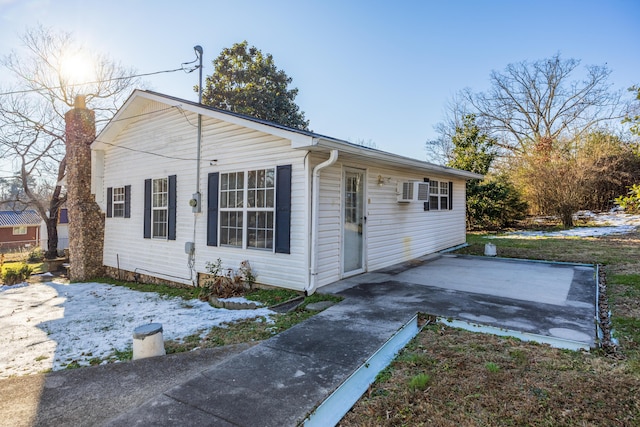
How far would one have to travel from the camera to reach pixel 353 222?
657 cm

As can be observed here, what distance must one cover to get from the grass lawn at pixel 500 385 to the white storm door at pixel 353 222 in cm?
270

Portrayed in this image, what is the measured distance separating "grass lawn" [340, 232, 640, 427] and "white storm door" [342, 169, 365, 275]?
270 centimetres

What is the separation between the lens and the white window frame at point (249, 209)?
6.03 meters

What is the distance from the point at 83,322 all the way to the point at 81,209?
5.58 meters

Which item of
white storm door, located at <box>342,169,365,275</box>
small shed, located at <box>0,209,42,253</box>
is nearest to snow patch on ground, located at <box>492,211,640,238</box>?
white storm door, located at <box>342,169,365,275</box>

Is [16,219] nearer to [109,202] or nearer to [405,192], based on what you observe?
[109,202]

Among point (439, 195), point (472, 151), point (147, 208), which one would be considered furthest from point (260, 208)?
point (472, 151)

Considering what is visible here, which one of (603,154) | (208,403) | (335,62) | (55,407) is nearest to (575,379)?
(208,403)

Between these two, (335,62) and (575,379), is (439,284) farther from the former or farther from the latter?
(335,62)

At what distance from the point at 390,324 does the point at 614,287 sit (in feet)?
14.6

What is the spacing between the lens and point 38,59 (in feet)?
53.9

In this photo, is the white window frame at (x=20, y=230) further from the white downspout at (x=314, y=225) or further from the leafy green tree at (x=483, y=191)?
the white downspout at (x=314, y=225)

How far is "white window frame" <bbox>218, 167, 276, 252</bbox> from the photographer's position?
6.03 meters

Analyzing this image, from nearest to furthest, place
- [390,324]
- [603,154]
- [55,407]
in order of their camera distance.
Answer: [55,407] < [390,324] < [603,154]
